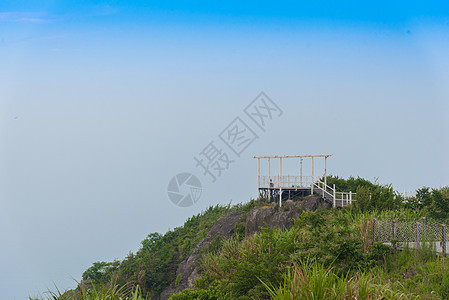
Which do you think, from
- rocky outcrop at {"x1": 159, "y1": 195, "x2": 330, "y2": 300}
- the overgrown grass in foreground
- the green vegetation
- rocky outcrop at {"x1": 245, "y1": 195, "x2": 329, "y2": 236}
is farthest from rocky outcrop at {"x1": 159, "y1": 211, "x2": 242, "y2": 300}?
the overgrown grass in foreground

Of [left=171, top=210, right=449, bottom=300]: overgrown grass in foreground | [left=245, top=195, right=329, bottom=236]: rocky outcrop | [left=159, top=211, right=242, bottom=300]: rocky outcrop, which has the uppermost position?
[left=171, top=210, right=449, bottom=300]: overgrown grass in foreground

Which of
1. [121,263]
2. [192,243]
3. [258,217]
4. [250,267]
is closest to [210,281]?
[250,267]

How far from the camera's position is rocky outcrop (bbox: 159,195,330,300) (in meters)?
26.6

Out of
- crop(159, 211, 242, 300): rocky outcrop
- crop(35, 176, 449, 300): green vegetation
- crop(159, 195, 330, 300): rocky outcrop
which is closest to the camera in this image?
crop(35, 176, 449, 300): green vegetation

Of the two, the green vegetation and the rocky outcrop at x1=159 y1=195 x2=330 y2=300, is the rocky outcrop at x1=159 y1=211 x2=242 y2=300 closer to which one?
the rocky outcrop at x1=159 y1=195 x2=330 y2=300

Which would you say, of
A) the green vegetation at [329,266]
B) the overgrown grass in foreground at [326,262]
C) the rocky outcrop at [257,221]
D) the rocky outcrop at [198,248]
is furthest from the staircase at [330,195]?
the overgrown grass in foreground at [326,262]

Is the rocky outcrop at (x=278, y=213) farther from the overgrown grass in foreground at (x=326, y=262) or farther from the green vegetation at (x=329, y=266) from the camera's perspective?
the overgrown grass in foreground at (x=326, y=262)

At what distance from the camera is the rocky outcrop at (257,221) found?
1046 inches

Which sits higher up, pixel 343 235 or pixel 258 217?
pixel 343 235

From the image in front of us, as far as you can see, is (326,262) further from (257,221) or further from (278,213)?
(257,221)

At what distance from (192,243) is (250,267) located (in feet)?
80.9

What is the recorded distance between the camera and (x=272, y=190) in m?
32.1

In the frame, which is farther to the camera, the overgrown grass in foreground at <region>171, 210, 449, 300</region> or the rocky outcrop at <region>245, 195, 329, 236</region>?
the rocky outcrop at <region>245, 195, 329, 236</region>

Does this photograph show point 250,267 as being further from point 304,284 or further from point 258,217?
point 258,217
